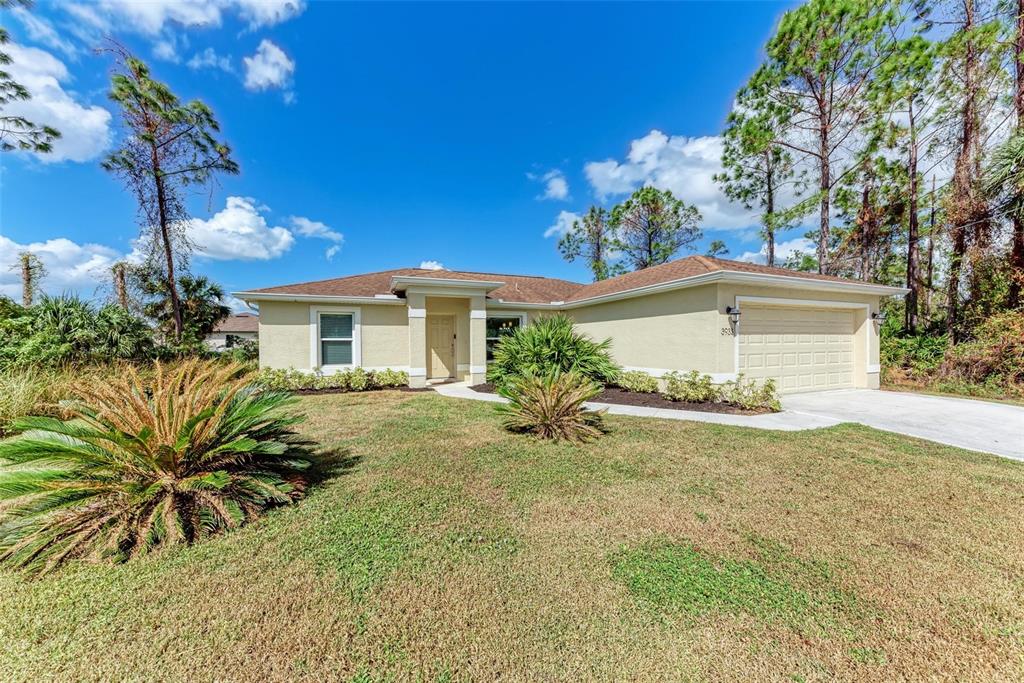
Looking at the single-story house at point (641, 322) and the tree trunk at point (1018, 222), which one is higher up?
the tree trunk at point (1018, 222)

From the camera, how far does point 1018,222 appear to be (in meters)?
9.53

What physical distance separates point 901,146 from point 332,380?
72.4 feet

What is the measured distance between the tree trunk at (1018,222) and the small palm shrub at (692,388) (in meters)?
8.99

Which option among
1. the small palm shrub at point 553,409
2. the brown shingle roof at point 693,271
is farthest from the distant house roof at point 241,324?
the small palm shrub at point 553,409

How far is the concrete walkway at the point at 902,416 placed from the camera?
5738mm

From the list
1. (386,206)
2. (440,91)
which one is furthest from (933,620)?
(386,206)

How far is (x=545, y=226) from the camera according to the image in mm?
27312

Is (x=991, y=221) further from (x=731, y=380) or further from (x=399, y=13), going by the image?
(x=399, y=13)

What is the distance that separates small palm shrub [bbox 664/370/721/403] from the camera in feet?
28.0

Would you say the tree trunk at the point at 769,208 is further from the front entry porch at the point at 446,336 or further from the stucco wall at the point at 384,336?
the stucco wall at the point at 384,336

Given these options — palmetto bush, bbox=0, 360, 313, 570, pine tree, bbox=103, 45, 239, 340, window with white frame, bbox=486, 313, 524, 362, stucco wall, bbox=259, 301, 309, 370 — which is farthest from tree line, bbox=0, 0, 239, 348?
palmetto bush, bbox=0, 360, 313, 570

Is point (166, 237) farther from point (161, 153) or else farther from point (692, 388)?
point (692, 388)

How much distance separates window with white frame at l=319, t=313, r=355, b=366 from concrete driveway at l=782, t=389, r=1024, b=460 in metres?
11.8

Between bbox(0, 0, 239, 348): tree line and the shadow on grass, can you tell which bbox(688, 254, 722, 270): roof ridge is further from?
bbox(0, 0, 239, 348): tree line
